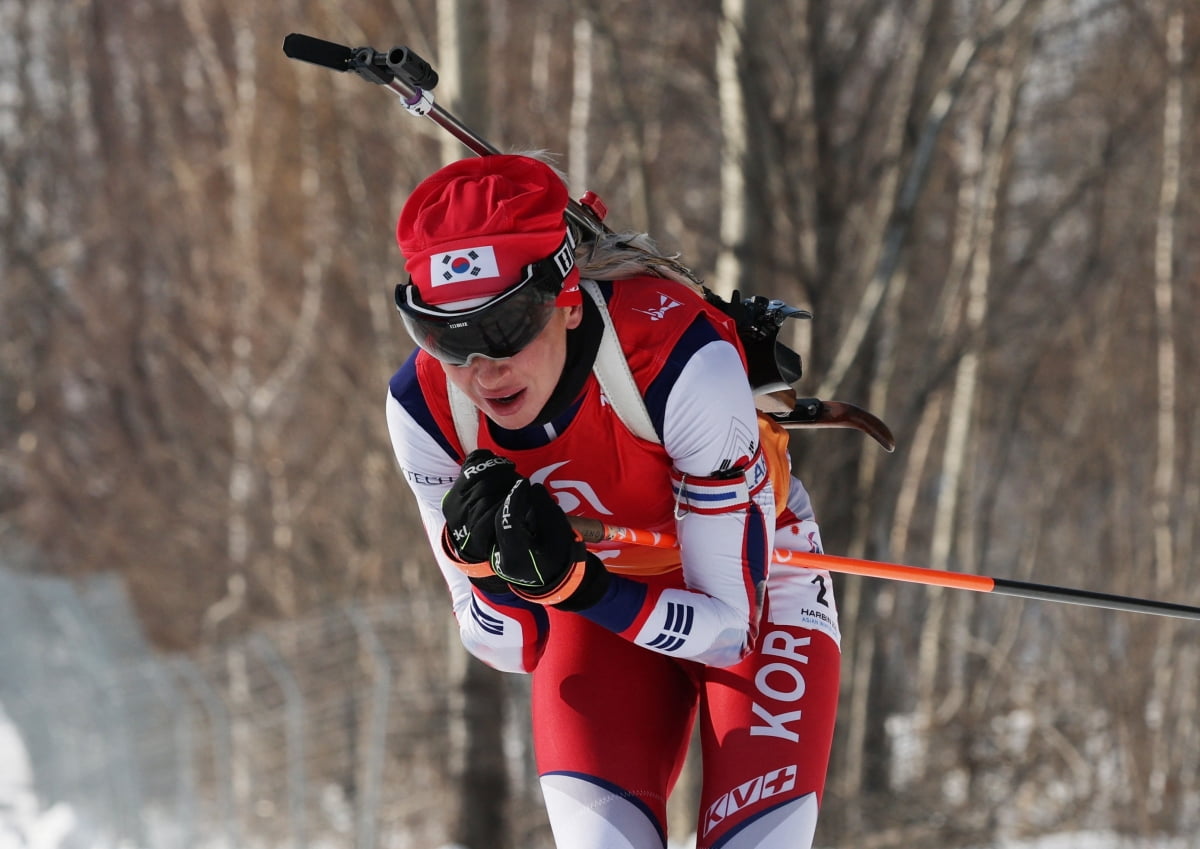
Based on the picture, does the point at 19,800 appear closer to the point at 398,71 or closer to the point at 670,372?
the point at 398,71

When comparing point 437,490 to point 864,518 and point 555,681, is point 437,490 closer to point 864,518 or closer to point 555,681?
point 555,681

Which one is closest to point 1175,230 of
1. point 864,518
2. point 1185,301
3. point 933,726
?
point 1185,301

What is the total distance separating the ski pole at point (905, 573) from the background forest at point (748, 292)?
3.29 metres

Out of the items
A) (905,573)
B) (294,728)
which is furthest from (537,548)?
(294,728)

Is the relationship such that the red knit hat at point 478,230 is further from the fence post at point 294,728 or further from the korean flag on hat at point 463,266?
the fence post at point 294,728

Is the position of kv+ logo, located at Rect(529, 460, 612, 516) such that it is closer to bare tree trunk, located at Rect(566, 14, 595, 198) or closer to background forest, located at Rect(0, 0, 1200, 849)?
background forest, located at Rect(0, 0, 1200, 849)

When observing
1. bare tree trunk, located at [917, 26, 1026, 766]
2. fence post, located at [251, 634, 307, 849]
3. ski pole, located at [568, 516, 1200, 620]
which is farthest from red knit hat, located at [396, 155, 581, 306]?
bare tree trunk, located at [917, 26, 1026, 766]

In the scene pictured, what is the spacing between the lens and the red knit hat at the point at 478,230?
8.27ft

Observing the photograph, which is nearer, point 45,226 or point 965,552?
point 965,552

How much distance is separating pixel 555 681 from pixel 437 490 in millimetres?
502

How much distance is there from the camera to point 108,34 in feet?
70.3

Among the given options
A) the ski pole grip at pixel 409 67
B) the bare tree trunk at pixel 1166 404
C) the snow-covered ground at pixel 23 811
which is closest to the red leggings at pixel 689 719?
the ski pole grip at pixel 409 67

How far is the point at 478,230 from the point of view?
253 cm

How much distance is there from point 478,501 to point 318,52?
3.58ft
